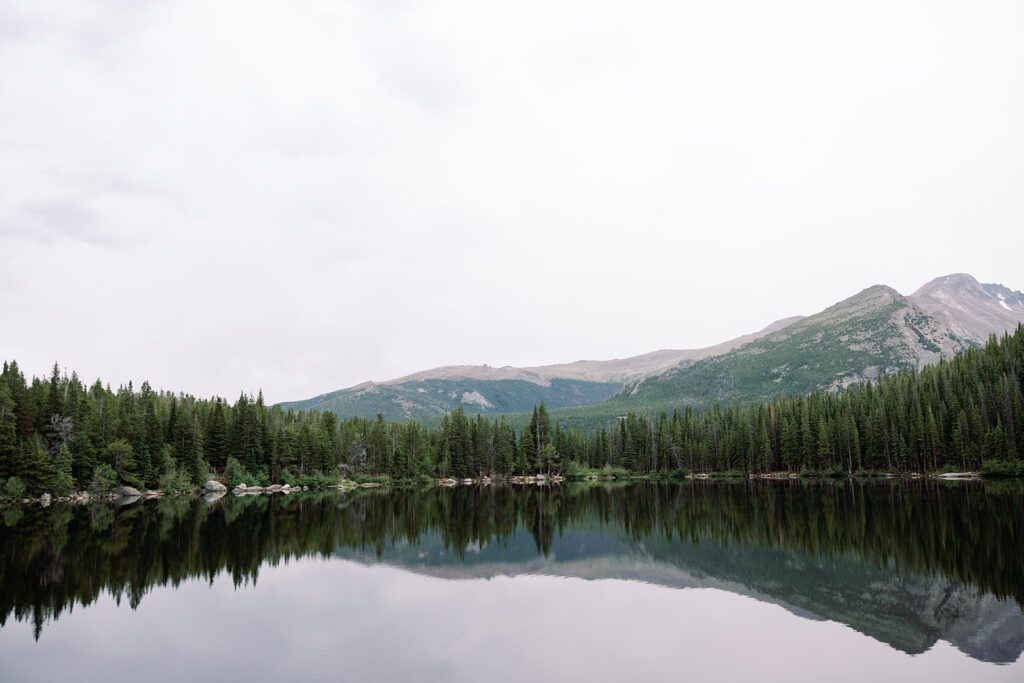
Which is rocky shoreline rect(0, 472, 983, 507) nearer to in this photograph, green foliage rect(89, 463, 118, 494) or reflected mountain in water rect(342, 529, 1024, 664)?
green foliage rect(89, 463, 118, 494)

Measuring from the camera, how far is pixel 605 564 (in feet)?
102

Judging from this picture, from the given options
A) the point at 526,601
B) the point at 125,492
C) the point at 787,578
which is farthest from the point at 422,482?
the point at 787,578

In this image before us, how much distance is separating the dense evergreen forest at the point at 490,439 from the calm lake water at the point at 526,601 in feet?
149

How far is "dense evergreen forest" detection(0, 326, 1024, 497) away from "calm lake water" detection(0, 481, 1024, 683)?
149ft

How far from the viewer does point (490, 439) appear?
435 ft

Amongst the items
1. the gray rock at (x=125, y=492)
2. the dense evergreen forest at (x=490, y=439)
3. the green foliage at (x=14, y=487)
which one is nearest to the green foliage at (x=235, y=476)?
the dense evergreen forest at (x=490, y=439)

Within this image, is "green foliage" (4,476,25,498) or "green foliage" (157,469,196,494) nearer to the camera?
"green foliage" (4,476,25,498)

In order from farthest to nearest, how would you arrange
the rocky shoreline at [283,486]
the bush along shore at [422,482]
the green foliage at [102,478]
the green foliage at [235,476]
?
the green foliage at [235,476]
the green foliage at [102,478]
the bush along shore at [422,482]
the rocky shoreline at [283,486]

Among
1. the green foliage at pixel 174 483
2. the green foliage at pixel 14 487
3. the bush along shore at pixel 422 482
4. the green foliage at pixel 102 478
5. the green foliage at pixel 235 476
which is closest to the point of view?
the green foliage at pixel 14 487

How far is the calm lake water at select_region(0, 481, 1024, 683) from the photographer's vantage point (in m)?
15.9

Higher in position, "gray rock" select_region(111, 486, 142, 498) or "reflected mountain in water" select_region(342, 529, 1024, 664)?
"gray rock" select_region(111, 486, 142, 498)

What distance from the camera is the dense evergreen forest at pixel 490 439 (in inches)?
3255

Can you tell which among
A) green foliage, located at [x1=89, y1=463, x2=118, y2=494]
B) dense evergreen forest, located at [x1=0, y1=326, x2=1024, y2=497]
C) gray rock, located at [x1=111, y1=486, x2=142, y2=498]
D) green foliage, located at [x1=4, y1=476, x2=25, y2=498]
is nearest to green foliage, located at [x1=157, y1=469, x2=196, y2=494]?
dense evergreen forest, located at [x1=0, y1=326, x2=1024, y2=497]

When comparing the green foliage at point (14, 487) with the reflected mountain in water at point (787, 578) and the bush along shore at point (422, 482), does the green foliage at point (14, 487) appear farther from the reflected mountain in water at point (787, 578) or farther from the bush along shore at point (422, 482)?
→ the reflected mountain in water at point (787, 578)
